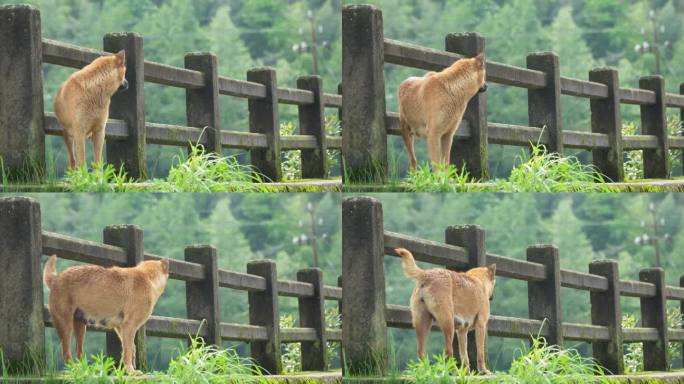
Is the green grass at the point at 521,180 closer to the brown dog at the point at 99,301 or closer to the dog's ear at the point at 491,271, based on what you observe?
the dog's ear at the point at 491,271

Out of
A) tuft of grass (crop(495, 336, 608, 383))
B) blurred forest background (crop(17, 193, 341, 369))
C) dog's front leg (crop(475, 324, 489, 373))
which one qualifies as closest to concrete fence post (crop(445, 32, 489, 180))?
tuft of grass (crop(495, 336, 608, 383))

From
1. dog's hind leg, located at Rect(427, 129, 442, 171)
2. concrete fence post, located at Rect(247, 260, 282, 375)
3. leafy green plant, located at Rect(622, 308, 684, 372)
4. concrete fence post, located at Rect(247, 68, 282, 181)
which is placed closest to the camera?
dog's hind leg, located at Rect(427, 129, 442, 171)

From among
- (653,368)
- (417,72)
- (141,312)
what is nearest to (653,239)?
(417,72)

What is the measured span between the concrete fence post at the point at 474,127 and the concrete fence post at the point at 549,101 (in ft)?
4.28

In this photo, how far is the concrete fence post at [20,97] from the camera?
757 cm

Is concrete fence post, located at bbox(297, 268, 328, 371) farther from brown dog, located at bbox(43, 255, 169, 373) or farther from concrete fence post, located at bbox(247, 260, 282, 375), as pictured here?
brown dog, located at bbox(43, 255, 169, 373)

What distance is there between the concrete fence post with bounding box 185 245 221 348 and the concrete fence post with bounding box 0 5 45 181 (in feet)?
4.87

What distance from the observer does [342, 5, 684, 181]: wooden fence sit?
26.4ft

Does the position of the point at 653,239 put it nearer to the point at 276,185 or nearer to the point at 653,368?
the point at 653,368

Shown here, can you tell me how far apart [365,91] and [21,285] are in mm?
2373

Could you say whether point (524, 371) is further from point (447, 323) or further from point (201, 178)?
point (201, 178)

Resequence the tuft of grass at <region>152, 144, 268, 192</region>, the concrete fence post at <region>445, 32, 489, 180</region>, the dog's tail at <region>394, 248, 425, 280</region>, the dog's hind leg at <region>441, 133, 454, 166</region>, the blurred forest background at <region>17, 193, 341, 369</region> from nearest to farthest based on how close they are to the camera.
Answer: the dog's tail at <region>394, 248, 425, 280</region>, the tuft of grass at <region>152, 144, 268, 192</region>, the dog's hind leg at <region>441, 133, 454, 166</region>, the concrete fence post at <region>445, 32, 489, 180</region>, the blurred forest background at <region>17, 193, 341, 369</region>

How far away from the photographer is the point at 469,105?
29.3ft

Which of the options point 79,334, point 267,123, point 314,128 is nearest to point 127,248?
point 79,334
